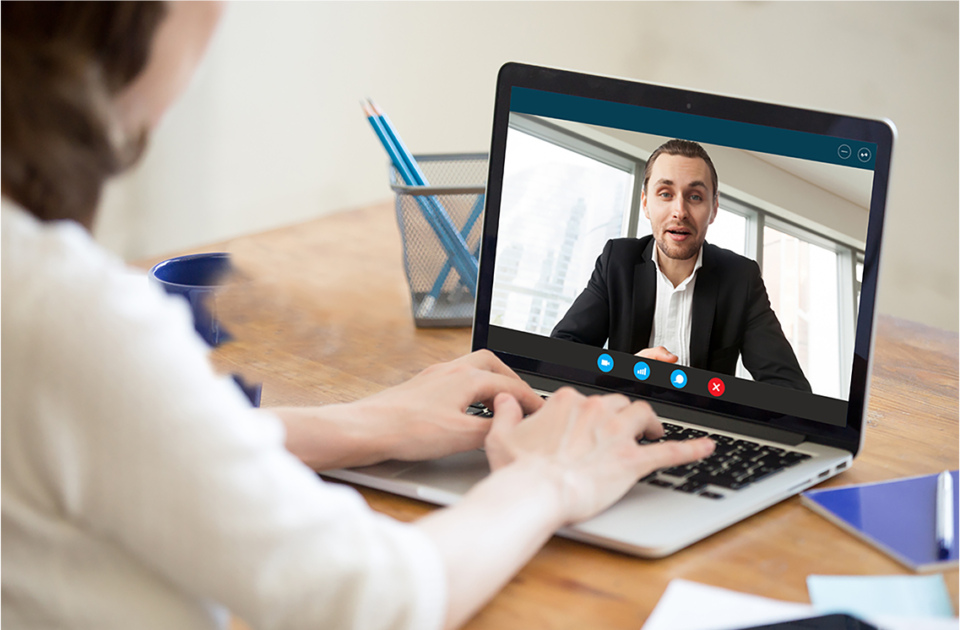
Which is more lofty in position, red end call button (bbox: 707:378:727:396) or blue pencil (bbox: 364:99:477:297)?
blue pencil (bbox: 364:99:477:297)

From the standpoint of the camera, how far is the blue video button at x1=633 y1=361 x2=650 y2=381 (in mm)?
782

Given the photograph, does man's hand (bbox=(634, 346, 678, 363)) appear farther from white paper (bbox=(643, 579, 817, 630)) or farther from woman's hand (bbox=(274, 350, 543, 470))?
white paper (bbox=(643, 579, 817, 630))

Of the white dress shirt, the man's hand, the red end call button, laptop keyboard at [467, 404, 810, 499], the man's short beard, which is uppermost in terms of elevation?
the man's short beard

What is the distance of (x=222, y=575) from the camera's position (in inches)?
15.3

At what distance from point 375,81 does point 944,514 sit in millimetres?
2006

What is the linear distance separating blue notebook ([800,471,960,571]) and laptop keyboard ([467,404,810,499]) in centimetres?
4

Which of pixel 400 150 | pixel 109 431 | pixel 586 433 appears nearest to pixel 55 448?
pixel 109 431

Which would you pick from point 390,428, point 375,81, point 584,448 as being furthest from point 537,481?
point 375,81

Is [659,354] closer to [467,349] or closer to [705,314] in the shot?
[705,314]

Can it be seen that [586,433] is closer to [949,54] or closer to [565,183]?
[565,183]

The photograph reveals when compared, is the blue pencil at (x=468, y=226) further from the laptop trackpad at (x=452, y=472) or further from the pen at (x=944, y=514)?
the pen at (x=944, y=514)

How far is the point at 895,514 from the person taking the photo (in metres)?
0.64

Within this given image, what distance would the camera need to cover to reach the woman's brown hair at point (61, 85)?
426 millimetres

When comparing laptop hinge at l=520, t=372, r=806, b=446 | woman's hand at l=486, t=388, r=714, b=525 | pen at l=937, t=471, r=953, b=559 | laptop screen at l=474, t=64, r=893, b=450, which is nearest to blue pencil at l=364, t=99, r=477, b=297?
laptop screen at l=474, t=64, r=893, b=450
